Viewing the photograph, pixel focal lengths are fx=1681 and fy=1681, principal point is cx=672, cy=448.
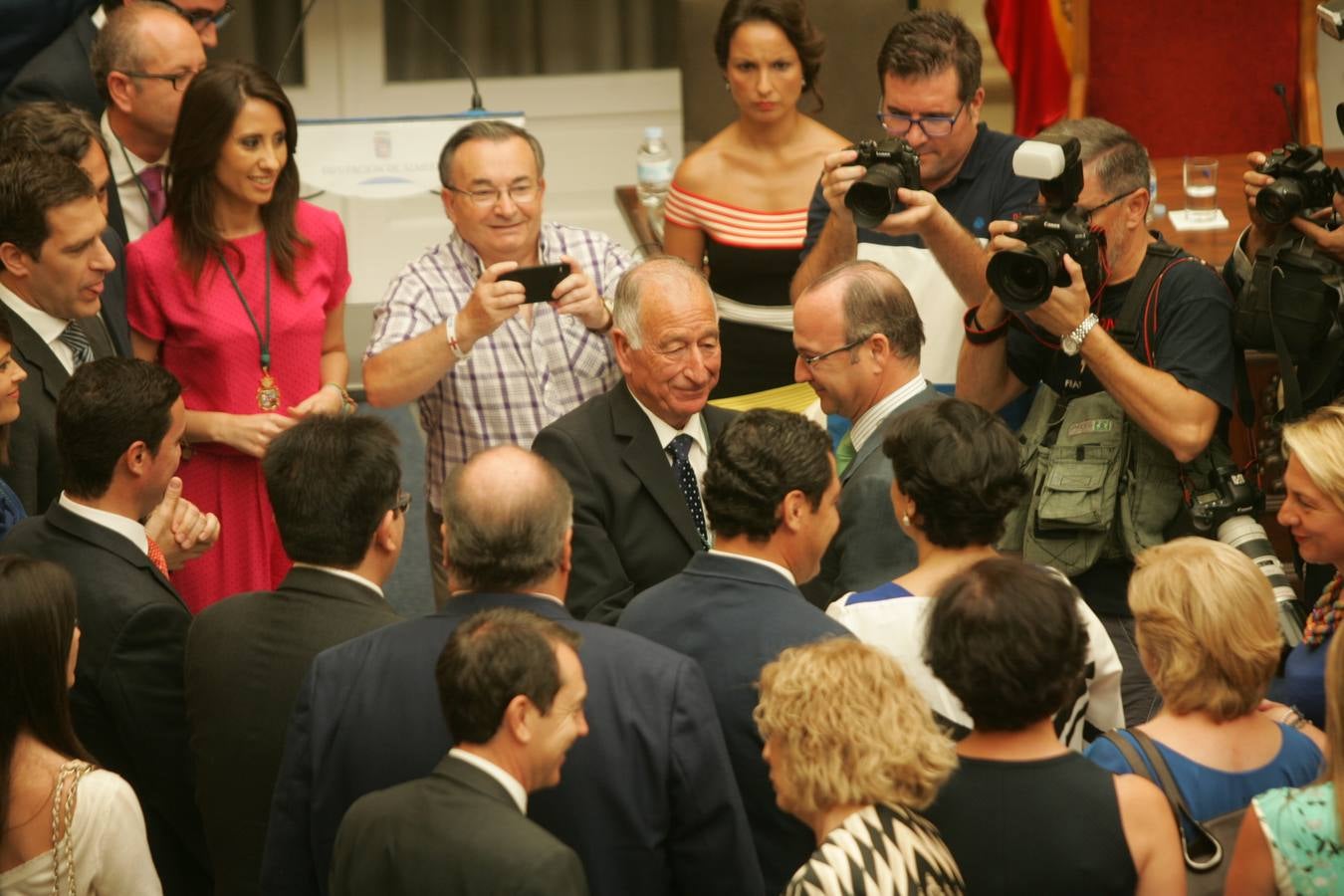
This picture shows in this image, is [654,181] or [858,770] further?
[654,181]

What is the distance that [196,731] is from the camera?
2557 mm

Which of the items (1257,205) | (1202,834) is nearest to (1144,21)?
(1257,205)

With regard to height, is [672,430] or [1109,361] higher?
[1109,361]

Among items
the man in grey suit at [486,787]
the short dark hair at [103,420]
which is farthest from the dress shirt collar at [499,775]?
the short dark hair at [103,420]

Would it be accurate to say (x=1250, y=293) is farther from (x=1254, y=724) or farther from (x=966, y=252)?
(x=1254, y=724)

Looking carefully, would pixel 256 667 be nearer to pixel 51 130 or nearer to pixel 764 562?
pixel 764 562

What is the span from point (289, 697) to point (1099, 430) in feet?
5.13

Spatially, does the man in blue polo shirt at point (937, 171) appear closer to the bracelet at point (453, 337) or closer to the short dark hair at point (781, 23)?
the short dark hair at point (781, 23)

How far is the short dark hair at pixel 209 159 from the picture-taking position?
351cm

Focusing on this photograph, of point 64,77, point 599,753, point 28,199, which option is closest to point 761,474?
point 599,753

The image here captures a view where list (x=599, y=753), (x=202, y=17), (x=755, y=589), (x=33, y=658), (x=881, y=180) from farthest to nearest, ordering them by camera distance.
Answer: (x=202, y=17), (x=881, y=180), (x=755, y=589), (x=33, y=658), (x=599, y=753)

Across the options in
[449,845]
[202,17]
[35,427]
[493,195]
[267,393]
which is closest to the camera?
[449,845]

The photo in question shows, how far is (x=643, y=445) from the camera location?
122 inches

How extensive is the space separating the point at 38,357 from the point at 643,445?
1182mm
